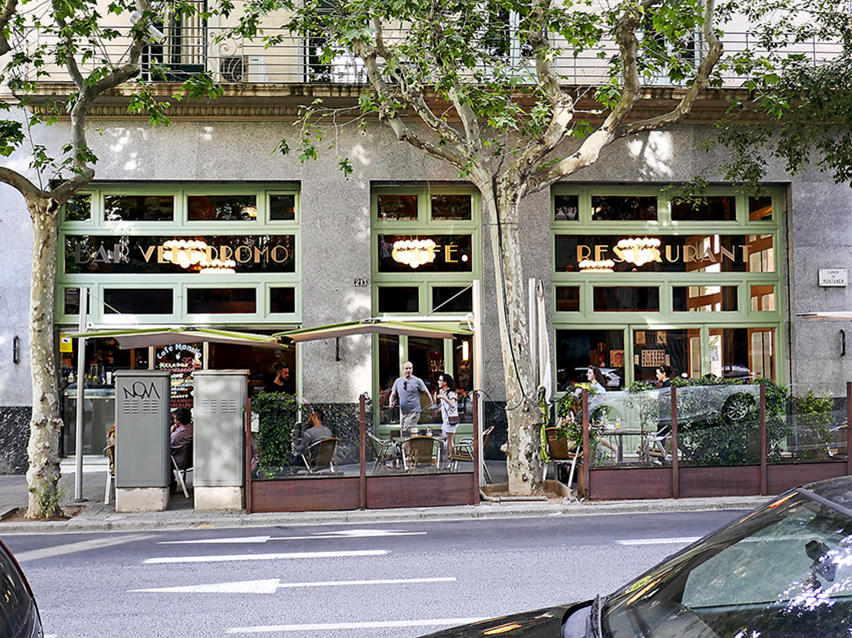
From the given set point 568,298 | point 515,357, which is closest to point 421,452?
point 515,357

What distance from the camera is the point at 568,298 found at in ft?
55.6

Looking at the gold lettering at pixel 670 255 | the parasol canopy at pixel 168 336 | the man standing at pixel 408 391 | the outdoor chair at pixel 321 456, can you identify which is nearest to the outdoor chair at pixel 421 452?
the outdoor chair at pixel 321 456

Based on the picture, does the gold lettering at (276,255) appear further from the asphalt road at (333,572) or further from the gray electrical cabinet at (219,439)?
the asphalt road at (333,572)

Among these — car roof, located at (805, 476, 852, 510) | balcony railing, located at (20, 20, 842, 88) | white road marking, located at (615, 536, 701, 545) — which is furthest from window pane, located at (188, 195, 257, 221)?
car roof, located at (805, 476, 852, 510)

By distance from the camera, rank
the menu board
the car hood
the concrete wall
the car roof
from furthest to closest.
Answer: the menu board, the concrete wall, the car hood, the car roof

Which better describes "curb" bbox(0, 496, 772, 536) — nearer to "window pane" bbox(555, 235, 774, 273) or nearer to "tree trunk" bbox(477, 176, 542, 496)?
"tree trunk" bbox(477, 176, 542, 496)

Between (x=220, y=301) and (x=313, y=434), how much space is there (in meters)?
5.97

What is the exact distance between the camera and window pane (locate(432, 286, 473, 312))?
16703 mm

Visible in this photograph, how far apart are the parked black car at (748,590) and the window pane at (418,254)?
13668mm

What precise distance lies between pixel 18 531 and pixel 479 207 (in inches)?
406

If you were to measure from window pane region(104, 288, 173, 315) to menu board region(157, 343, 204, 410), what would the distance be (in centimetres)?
78

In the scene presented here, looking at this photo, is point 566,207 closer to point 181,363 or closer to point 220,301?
point 220,301

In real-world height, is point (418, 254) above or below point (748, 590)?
above

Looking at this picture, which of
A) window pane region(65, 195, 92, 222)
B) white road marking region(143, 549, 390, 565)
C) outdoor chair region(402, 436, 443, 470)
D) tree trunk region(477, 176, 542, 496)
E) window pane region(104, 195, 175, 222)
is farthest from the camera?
window pane region(104, 195, 175, 222)
